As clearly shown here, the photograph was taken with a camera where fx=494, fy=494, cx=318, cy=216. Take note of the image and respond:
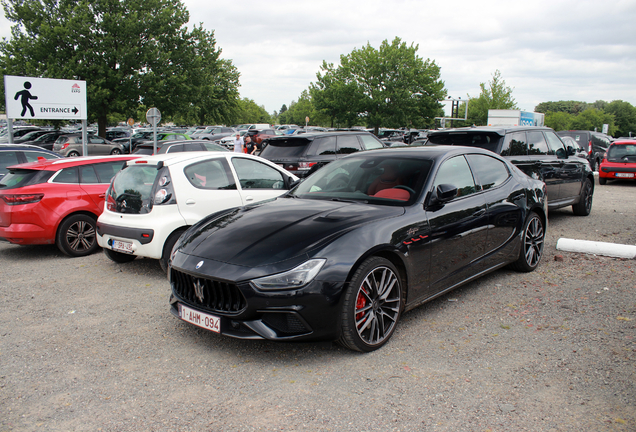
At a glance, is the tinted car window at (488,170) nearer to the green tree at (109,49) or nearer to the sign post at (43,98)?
the sign post at (43,98)

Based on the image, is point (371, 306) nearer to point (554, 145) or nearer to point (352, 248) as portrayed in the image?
point (352, 248)

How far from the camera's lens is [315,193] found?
4.98m

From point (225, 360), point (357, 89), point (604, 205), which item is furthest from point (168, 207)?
point (357, 89)

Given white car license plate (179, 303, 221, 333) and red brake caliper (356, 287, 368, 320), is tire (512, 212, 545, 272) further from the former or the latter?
white car license plate (179, 303, 221, 333)

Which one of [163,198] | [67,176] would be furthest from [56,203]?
[163,198]

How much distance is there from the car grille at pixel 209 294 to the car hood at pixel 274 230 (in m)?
0.18

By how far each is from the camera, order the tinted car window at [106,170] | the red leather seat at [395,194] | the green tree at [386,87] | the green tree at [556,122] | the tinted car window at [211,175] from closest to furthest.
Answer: the red leather seat at [395,194], the tinted car window at [211,175], the tinted car window at [106,170], the green tree at [386,87], the green tree at [556,122]

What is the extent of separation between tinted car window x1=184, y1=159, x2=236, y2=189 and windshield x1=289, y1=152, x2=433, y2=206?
5.09ft

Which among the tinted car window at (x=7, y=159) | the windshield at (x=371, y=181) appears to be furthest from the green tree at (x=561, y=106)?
the windshield at (x=371, y=181)

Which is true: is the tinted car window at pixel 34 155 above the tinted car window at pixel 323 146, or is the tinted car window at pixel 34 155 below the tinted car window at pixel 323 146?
below

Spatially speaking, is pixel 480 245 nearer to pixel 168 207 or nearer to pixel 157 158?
pixel 168 207

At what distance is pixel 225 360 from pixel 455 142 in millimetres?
6606

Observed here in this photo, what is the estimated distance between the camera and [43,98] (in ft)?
52.9

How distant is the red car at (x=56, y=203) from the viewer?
22.5ft
